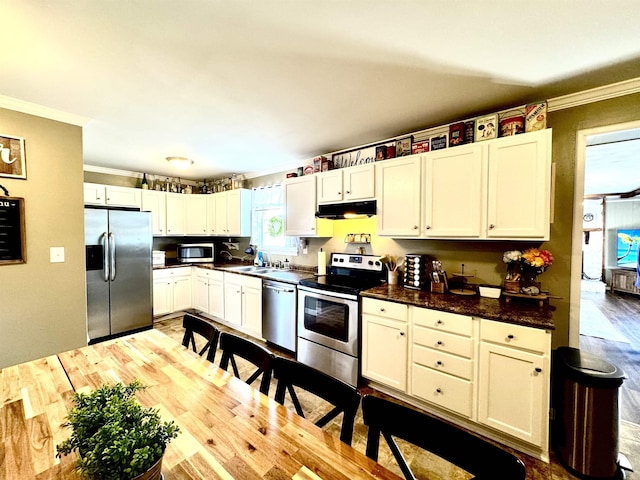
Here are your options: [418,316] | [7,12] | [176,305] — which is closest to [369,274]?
[418,316]

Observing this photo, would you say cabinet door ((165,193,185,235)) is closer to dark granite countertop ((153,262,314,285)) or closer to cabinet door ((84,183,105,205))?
dark granite countertop ((153,262,314,285))

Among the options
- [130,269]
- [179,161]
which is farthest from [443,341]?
[130,269]

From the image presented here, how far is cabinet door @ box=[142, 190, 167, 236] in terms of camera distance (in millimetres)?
4352

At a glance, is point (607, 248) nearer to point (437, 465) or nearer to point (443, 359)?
point (443, 359)

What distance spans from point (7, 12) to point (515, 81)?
293 cm

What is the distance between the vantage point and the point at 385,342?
2.27m

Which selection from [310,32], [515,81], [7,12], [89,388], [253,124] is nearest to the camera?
[89,388]

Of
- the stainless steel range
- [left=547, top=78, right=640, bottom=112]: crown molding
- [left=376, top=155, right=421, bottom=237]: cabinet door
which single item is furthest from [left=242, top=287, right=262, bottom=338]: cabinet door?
[left=547, top=78, right=640, bottom=112]: crown molding

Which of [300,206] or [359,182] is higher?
[359,182]

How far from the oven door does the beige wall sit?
212 cm

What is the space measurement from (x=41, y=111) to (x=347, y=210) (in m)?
2.85

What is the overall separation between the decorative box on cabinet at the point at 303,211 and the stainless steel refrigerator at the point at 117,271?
209 centimetres

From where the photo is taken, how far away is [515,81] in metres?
1.84

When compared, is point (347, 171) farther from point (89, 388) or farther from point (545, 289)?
point (89, 388)
